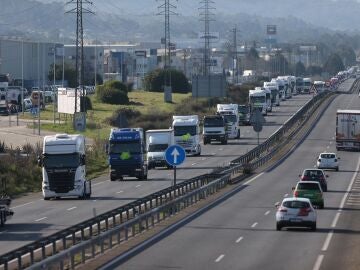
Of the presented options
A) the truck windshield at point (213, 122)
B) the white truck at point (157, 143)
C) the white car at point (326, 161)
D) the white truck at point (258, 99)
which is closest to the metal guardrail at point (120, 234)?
the white car at point (326, 161)

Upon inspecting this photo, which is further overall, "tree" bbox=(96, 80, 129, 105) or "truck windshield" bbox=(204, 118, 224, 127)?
"tree" bbox=(96, 80, 129, 105)

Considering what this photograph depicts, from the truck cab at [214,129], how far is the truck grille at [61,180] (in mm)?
41352

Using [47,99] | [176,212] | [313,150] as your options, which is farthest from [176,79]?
[176,212]

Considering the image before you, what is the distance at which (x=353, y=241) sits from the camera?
34.8 m

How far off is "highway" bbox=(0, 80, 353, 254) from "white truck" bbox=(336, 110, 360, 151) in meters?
6.87

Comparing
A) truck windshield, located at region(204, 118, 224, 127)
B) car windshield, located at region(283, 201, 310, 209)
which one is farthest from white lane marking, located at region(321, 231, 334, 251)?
truck windshield, located at region(204, 118, 224, 127)

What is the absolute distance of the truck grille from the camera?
49.7 m

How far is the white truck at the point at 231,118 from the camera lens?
97.5 m

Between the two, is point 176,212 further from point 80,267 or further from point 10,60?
point 10,60

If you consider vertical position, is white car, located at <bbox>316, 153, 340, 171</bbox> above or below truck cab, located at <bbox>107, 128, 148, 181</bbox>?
below

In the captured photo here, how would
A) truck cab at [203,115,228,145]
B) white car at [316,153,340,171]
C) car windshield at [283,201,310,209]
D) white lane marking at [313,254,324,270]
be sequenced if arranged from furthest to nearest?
truck cab at [203,115,228,145], white car at [316,153,340,171], car windshield at [283,201,310,209], white lane marking at [313,254,324,270]

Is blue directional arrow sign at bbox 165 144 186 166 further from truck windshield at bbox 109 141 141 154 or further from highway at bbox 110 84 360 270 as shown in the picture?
truck windshield at bbox 109 141 141 154

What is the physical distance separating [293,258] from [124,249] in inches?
183

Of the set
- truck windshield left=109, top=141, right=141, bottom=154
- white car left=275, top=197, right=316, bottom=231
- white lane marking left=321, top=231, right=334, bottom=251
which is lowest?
white lane marking left=321, top=231, right=334, bottom=251
